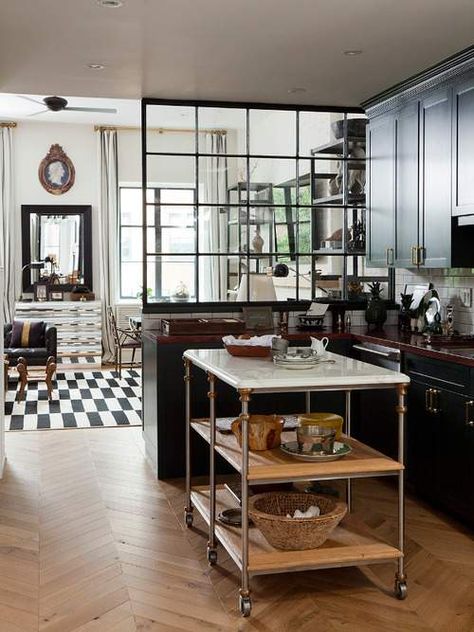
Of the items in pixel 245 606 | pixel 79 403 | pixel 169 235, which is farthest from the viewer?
pixel 79 403

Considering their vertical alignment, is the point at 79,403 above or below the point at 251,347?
below

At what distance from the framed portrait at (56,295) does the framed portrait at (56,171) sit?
144 centimetres

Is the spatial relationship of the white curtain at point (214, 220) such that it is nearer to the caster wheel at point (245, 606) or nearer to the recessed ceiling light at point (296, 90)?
the recessed ceiling light at point (296, 90)

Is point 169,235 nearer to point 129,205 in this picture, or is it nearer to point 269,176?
point 269,176

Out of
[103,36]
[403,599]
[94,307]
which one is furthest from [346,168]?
[94,307]

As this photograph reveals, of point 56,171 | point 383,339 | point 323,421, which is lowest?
point 323,421

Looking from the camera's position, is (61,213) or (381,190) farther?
(61,213)

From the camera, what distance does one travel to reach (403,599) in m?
3.51

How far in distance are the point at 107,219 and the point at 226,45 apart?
732 centimetres

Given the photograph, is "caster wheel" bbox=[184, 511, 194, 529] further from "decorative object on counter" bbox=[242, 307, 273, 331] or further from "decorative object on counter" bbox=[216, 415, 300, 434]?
"decorative object on counter" bbox=[242, 307, 273, 331]

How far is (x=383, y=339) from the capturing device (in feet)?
17.6

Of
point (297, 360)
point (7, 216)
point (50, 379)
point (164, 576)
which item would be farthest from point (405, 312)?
point (7, 216)

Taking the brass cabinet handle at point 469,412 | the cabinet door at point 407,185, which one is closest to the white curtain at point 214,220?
the cabinet door at point 407,185

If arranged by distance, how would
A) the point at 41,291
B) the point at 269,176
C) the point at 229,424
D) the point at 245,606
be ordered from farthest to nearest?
the point at 41,291
the point at 269,176
the point at 229,424
the point at 245,606
